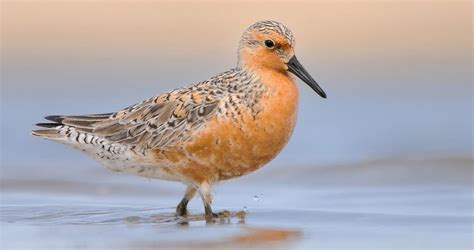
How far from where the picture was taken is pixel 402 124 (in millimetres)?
18891

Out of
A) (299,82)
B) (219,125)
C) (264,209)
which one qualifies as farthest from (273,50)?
(299,82)

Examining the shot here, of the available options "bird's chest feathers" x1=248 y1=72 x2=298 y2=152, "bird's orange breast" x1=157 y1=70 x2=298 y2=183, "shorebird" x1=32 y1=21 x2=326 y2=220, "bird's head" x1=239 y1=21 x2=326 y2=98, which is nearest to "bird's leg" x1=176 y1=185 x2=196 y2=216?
"shorebird" x1=32 y1=21 x2=326 y2=220

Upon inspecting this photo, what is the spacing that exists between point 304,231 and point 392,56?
1615cm

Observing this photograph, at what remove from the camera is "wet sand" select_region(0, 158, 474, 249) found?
34.4 feet

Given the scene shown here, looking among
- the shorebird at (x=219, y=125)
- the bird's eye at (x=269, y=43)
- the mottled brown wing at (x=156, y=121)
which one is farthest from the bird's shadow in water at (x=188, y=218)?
the bird's eye at (x=269, y=43)

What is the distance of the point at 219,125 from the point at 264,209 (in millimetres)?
1405

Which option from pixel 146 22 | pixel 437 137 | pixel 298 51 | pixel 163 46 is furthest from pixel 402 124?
pixel 146 22

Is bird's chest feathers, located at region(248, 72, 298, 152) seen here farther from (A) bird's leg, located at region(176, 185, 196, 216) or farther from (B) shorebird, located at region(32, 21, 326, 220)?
(A) bird's leg, located at region(176, 185, 196, 216)

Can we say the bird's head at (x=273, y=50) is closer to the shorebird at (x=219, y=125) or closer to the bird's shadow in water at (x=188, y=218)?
the shorebird at (x=219, y=125)

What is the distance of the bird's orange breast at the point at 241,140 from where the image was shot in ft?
37.5

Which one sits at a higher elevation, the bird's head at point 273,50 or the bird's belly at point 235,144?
the bird's head at point 273,50

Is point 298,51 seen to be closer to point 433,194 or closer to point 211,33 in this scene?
point 211,33

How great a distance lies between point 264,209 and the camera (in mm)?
12484

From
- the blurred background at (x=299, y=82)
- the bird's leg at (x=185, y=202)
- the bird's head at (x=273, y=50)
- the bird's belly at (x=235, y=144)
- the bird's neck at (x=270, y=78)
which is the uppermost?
the blurred background at (x=299, y=82)
